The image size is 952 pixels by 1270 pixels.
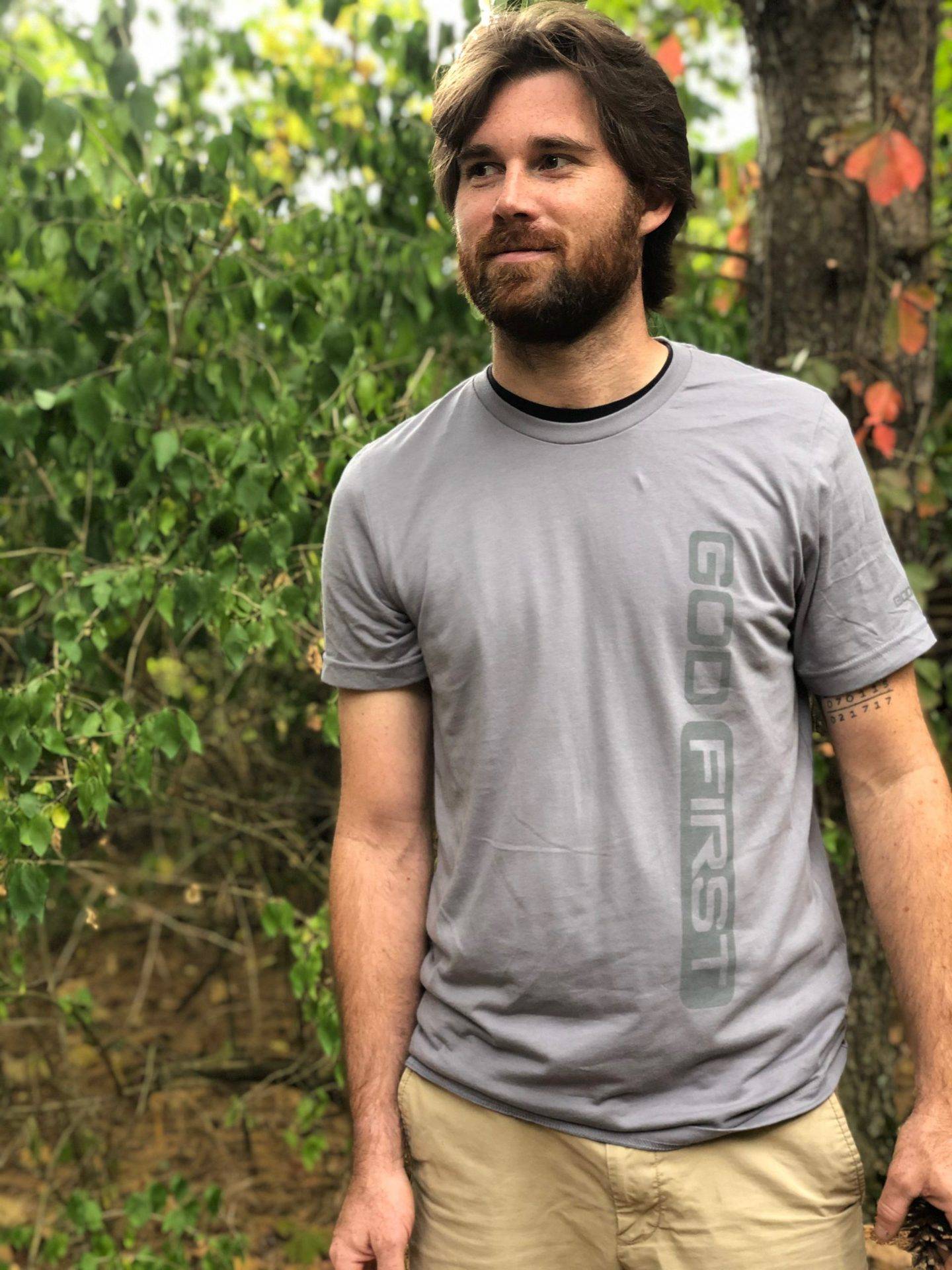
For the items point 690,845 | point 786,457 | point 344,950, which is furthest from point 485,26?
point 344,950

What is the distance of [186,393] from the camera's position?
9.59 feet

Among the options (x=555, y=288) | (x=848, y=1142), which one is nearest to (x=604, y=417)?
(x=555, y=288)

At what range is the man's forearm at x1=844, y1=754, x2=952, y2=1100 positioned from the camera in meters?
1.76

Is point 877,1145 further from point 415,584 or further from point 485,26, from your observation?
point 485,26

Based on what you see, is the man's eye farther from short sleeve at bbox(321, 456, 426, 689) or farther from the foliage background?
the foliage background

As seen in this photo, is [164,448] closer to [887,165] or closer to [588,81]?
[588,81]

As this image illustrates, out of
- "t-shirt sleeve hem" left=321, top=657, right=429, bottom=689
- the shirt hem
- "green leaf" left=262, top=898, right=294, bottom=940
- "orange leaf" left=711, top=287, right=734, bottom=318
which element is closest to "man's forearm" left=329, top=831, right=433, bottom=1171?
the shirt hem

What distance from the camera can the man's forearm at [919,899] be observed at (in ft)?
5.76

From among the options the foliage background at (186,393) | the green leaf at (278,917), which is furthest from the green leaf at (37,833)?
the green leaf at (278,917)

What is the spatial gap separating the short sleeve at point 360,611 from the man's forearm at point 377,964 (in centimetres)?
26

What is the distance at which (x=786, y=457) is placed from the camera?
5.80ft

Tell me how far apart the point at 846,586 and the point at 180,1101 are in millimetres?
3229

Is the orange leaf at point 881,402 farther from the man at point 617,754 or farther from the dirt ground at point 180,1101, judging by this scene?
the dirt ground at point 180,1101

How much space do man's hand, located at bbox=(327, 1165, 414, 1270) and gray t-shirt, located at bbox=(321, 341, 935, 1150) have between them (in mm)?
182
